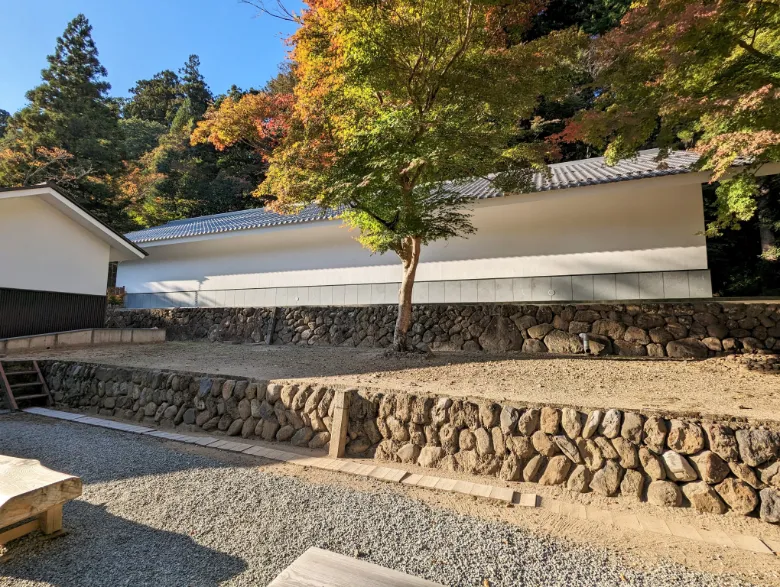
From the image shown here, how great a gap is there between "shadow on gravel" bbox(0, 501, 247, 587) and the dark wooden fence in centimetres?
945

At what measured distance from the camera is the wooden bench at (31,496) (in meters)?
2.32

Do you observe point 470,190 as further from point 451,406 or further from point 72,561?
point 72,561

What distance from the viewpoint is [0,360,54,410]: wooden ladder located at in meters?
6.73

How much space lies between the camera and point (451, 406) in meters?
4.18

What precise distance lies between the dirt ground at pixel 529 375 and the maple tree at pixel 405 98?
232 centimetres

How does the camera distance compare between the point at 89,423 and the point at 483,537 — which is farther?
the point at 89,423

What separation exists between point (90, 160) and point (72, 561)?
71.9 feet

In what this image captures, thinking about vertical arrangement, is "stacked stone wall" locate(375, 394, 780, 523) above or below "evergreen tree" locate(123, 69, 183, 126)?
below

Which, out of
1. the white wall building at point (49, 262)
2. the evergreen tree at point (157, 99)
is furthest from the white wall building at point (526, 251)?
the evergreen tree at point (157, 99)

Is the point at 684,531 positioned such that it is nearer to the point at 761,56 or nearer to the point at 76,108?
the point at 761,56

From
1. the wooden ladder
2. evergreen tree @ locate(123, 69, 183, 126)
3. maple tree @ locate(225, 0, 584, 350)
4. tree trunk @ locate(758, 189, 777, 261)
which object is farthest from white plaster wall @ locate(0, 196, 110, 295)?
evergreen tree @ locate(123, 69, 183, 126)

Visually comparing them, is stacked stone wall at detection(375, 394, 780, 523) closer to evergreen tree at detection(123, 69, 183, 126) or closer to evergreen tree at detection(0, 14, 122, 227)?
evergreen tree at detection(0, 14, 122, 227)

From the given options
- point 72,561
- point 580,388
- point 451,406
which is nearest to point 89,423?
point 72,561

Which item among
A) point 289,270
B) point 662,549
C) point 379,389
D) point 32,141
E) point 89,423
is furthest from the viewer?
point 32,141
